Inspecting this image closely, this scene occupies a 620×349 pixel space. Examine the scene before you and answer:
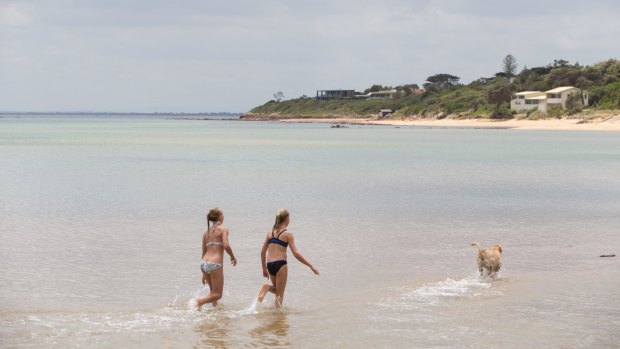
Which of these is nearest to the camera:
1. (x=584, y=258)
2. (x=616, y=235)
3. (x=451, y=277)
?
(x=451, y=277)

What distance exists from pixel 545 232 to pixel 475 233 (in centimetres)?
176

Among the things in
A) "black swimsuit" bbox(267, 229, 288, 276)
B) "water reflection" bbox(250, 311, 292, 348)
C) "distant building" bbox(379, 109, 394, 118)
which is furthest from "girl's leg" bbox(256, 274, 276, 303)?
"distant building" bbox(379, 109, 394, 118)

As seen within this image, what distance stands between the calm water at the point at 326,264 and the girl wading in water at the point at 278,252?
47cm

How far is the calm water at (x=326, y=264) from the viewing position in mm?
10828

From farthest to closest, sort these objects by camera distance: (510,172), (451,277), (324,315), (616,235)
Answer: (510,172), (616,235), (451,277), (324,315)

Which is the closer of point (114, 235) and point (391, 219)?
point (114, 235)

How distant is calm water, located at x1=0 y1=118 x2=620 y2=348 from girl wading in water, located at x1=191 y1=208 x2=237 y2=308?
0.37 m

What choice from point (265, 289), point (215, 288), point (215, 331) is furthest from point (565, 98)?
point (215, 331)

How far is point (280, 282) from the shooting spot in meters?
11.7

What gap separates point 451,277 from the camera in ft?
47.6

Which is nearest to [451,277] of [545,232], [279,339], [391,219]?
[279,339]

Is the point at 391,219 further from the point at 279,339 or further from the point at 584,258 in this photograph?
the point at 279,339

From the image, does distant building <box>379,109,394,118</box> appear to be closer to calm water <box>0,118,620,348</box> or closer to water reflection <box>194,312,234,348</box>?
calm water <box>0,118,620,348</box>

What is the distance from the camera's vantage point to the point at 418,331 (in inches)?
424
